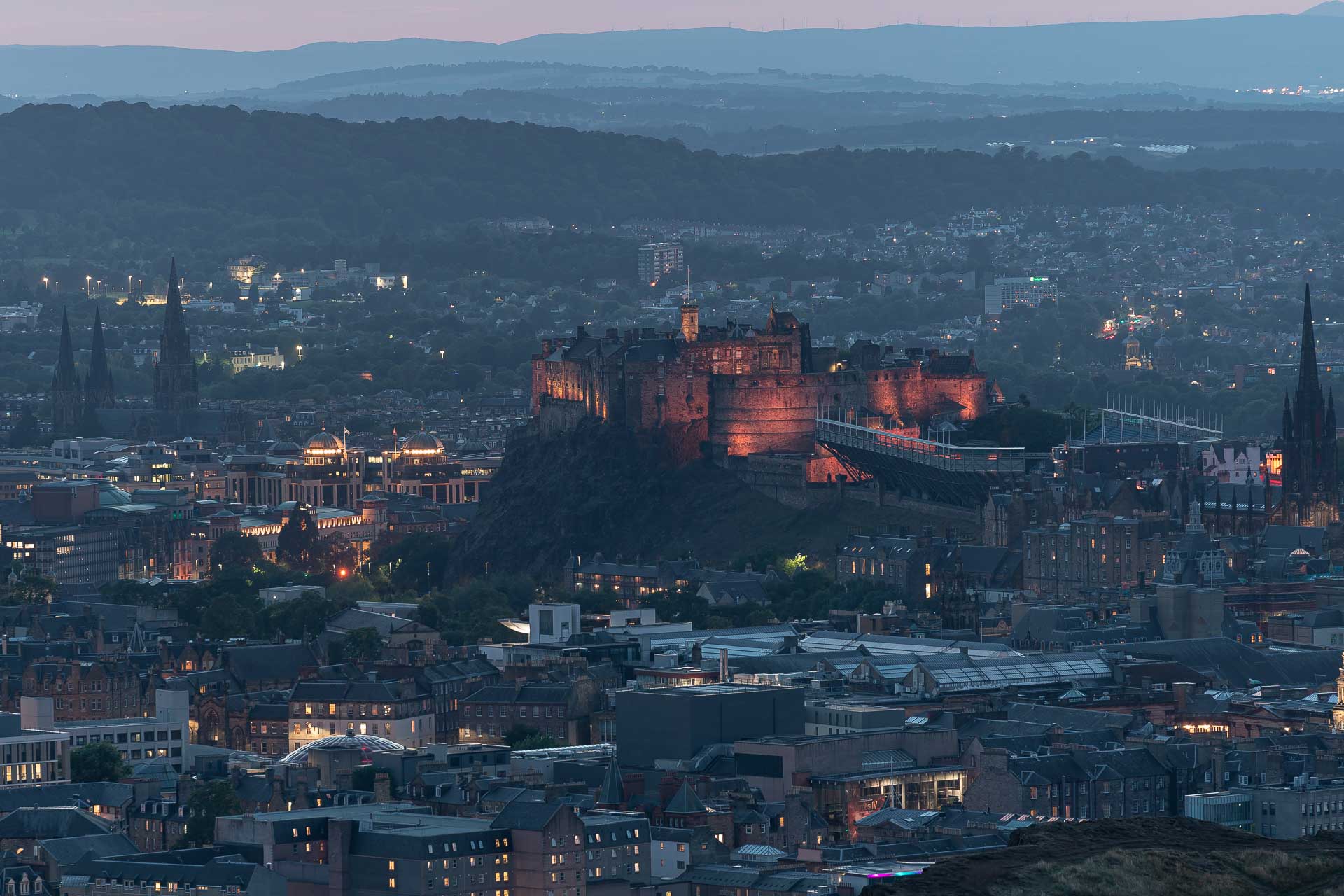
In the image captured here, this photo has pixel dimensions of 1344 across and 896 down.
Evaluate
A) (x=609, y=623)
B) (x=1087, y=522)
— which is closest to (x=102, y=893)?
(x=609, y=623)

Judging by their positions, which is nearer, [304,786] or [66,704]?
[304,786]

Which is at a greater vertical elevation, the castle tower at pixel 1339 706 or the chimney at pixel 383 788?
the chimney at pixel 383 788

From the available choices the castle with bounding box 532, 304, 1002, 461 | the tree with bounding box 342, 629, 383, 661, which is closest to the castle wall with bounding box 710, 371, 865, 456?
the castle with bounding box 532, 304, 1002, 461

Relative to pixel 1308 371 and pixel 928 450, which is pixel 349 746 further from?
pixel 1308 371

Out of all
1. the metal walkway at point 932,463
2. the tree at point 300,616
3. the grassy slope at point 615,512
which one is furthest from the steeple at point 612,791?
the grassy slope at point 615,512

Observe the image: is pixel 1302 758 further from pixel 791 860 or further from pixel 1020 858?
pixel 1020 858

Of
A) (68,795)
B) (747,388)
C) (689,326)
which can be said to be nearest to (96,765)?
(68,795)

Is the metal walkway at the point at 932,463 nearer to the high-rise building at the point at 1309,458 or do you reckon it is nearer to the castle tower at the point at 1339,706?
the high-rise building at the point at 1309,458
